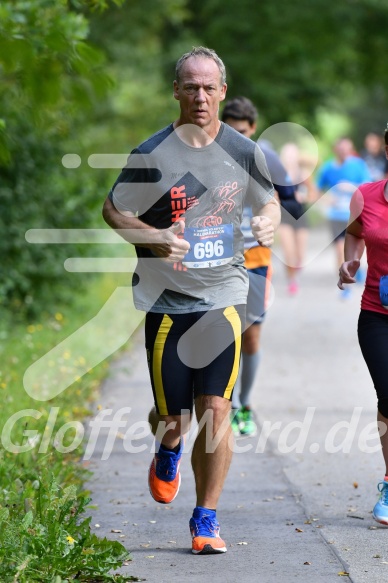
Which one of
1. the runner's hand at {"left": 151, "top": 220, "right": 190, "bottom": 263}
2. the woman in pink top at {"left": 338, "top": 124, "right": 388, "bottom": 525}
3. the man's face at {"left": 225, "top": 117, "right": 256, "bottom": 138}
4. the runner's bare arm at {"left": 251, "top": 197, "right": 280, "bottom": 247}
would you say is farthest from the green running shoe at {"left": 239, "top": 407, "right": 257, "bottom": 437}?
the runner's hand at {"left": 151, "top": 220, "right": 190, "bottom": 263}

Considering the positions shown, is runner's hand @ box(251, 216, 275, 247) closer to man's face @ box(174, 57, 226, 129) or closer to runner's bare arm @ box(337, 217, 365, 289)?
man's face @ box(174, 57, 226, 129)

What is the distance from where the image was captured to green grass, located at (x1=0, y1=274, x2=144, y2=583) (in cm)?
462

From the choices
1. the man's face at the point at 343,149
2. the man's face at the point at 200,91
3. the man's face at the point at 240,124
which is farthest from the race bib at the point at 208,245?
the man's face at the point at 343,149

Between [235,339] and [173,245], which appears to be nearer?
[173,245]

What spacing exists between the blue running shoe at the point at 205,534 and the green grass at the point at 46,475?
0.41 meters

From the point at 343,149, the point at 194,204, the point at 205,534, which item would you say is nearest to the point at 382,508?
the point at 205,534

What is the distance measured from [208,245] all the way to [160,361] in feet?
1.87

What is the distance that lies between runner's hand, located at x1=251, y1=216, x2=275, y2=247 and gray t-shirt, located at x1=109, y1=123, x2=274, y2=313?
0.39 ft

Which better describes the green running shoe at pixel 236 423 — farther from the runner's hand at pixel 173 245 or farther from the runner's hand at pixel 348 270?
the runner's hand at pixel 173 245

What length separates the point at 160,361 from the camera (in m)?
5.43

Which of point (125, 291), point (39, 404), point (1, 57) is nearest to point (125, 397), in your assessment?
point (39, 404)

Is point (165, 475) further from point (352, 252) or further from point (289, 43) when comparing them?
point (289, 43)

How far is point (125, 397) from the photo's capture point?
30.8 ft

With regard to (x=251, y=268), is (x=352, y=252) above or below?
above
